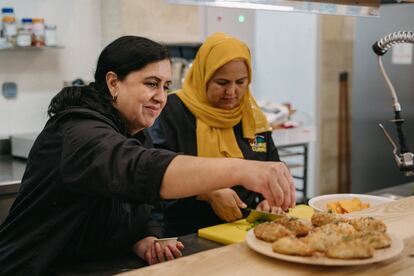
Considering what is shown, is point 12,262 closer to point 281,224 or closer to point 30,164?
point 30,164

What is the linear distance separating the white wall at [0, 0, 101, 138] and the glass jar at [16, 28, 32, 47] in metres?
0.16

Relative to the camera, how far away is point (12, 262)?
149cm

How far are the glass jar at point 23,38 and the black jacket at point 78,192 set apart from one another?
1.85 meters

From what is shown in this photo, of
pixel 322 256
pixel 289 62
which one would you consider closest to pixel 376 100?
pixel 289 62

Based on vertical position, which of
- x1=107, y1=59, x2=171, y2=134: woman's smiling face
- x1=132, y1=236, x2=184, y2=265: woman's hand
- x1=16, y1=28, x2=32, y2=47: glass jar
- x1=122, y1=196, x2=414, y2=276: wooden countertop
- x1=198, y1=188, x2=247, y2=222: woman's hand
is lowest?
x1=132, y1=236, x2=184, y2=265: woman's hand

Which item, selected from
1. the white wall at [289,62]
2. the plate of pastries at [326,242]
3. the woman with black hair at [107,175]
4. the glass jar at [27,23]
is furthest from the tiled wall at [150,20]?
the plate of pastries at [326,242]

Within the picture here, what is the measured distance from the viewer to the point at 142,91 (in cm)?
155

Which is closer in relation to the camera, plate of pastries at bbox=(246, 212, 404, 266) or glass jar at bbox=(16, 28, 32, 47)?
plate of pastries at bbox=(246, 212, 404, 266)

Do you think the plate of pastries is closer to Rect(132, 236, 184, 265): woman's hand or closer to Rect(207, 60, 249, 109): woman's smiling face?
Rect(132, 236, 184, 265): woman's hand

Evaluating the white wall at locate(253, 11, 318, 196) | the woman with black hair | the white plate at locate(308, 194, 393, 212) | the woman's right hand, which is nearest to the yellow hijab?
the white plate at locate(308, 194, 393, 212)

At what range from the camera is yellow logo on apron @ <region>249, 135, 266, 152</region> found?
238 centimetres

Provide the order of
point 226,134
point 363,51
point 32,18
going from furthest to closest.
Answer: point 363,51 → point 32,18 → point 226,134

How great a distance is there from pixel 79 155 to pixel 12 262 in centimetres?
39

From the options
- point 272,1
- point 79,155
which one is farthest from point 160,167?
point 272,1
